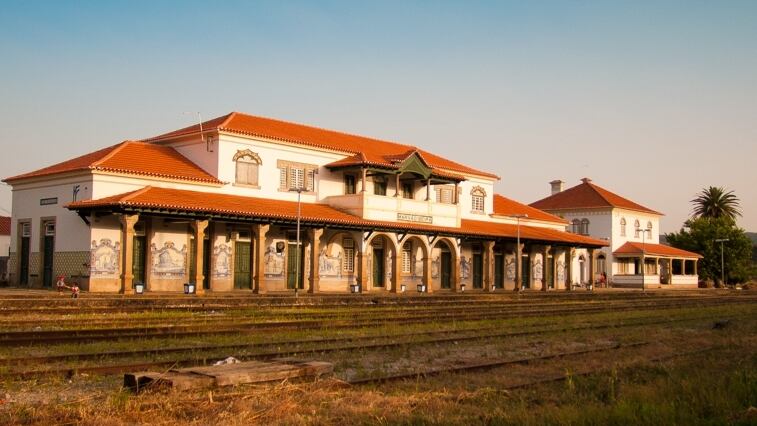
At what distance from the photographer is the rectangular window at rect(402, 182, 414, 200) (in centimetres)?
4297

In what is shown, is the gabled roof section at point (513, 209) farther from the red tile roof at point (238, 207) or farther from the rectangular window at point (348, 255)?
the rectangular window at point (348, 255)

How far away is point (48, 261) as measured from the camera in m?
32.1

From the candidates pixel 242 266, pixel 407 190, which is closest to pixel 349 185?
pixel 407 190

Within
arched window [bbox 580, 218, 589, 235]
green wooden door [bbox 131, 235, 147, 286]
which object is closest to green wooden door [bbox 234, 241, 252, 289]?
green wooden door [bbox 131, 235, 147, 286]

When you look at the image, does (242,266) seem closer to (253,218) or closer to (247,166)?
(253,218)

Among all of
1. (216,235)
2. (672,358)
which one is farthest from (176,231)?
(672,358)

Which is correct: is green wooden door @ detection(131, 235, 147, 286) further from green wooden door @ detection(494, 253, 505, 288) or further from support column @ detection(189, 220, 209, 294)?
green wooden door @ detection(494, 253, 505, 288)

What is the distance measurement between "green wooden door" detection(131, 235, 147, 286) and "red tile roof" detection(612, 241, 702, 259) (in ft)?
139

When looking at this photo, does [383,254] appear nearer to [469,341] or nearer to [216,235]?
[216,235]

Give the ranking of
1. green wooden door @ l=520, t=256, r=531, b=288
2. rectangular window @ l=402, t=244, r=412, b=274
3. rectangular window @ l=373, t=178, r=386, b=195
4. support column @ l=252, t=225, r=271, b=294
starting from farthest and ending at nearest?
green wooden door @ l=520, t=256, r=531, b=288
rectangular window @ l=402, t=244, r=412, b=274
rectangular window @ l=373, t=178, r=386, b=195
support column @ l=252, t=225, r=271, b=294

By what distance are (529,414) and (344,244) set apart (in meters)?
30.8

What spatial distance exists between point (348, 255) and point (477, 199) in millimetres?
12705

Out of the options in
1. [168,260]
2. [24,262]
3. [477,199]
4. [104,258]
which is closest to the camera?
[104,258]

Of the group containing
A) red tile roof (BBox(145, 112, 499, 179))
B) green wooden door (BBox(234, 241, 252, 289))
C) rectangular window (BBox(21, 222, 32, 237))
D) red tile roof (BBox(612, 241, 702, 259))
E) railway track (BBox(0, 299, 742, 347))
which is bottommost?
railway track (BBox(0, 299, 742, 347))
